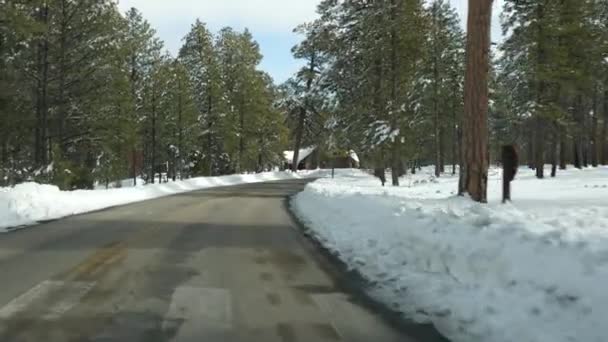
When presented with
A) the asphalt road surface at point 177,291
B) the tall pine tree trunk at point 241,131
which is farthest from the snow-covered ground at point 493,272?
the tall pine tree trunk at point 241,131

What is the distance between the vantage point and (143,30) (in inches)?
1981

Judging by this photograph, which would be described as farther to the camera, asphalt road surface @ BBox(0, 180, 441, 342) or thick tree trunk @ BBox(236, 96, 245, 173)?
thick tree trunk @ BBox(236, 96, 245, 173)

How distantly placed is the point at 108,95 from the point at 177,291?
29.5m

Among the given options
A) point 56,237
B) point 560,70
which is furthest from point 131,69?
point 56,237

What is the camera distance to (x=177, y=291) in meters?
7.12

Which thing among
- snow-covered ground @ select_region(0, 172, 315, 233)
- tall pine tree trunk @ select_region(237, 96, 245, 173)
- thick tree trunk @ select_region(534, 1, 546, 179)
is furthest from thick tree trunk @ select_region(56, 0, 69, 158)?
tall pine tree trunk @ select_region(237, 96, 245, 173)

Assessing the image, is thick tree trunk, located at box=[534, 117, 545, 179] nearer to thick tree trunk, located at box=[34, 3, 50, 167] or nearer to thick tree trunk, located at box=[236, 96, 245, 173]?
thick tree trunk, located at box=[34, 3, 50, 167]

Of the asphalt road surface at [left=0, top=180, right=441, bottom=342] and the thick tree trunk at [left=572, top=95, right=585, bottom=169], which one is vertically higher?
the thick tree trunk at [left=572, top=95, right=585, bottom=169]

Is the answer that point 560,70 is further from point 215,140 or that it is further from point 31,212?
point 215,140

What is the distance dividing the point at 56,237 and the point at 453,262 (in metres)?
8.20

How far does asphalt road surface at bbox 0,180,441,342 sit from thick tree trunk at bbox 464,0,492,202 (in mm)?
4417

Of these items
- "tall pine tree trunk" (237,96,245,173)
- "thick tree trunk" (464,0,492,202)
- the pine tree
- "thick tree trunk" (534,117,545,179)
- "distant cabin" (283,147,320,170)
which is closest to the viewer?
"thick tree trunk" (464,0,492,202)

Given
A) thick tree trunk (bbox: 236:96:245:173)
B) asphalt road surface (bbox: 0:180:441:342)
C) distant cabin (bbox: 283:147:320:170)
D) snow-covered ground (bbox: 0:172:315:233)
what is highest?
thick tree trunk (bbox: 236:96:245:173)

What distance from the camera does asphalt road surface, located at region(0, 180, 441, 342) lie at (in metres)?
5.45
